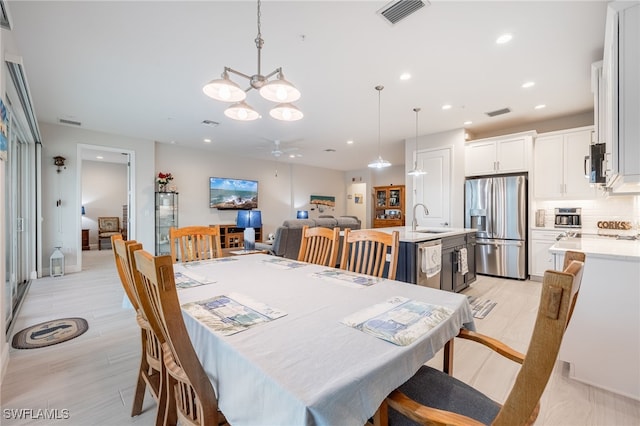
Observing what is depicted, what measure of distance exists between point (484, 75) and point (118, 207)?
10.5m

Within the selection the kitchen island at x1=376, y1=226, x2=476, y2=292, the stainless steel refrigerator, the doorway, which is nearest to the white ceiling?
the stainless steel refrigerator

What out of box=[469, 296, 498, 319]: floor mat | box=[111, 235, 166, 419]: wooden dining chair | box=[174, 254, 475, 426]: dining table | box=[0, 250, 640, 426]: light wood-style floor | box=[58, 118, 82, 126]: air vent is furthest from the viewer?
box=[58, 118, 82, 126]: air vent

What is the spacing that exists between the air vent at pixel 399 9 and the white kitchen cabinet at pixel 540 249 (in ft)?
13.6

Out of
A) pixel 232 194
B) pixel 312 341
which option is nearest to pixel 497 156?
pixel 312 341

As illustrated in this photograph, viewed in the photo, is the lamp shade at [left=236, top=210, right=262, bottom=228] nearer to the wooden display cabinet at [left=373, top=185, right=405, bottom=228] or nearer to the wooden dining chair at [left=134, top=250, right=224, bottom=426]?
the wooden dining chair at [left=134, top=250, right=224, bottom=426]

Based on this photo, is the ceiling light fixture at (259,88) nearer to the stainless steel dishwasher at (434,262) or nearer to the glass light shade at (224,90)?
the glass light shade at (224,90)

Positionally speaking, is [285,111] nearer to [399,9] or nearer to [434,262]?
[399,9]

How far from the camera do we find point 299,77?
3219 millimetres

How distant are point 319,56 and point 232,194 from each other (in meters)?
5.42

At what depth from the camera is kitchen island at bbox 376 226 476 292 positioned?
116 inches

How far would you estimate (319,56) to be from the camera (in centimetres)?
278

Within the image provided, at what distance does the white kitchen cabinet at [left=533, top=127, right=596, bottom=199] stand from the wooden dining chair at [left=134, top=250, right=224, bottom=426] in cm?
552

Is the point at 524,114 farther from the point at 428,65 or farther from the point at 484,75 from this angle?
the point at 428,65

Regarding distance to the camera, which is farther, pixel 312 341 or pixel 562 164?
pixel 562 164
